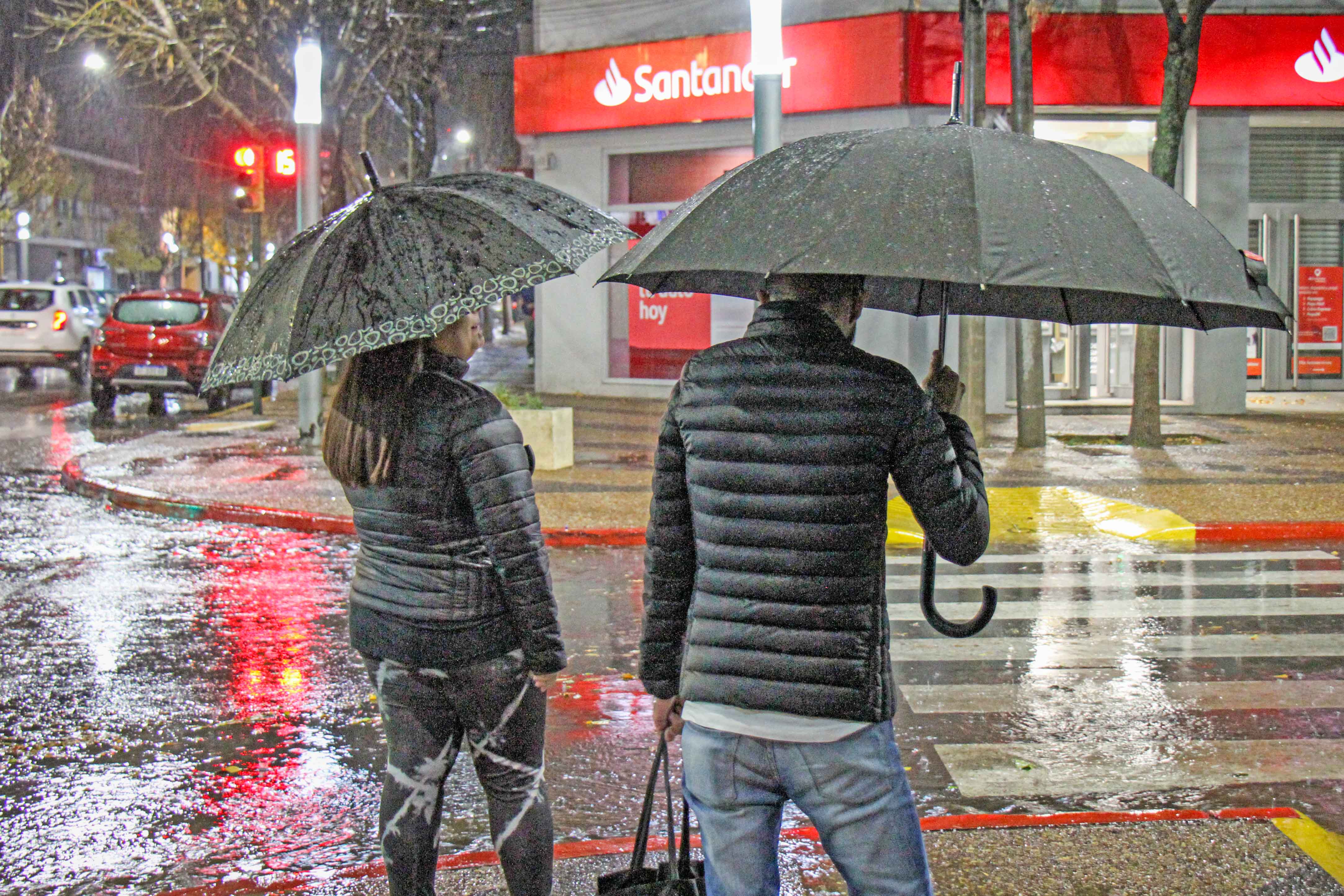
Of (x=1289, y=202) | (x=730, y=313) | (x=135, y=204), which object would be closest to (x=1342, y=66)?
(x=1289, y=202)

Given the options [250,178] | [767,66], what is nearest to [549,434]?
[767,66]

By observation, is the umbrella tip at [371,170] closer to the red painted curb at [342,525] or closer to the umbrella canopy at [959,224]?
the umbrella canopy at [959,224]

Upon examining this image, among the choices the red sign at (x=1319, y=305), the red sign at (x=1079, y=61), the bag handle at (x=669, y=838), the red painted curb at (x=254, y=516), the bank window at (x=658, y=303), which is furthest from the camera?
the bank window at (x=658, y=303)

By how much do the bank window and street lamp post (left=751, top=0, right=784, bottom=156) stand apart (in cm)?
1171

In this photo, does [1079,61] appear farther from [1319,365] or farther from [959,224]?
[959,224]

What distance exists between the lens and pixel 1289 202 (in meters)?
21.7

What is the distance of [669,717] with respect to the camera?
3.03 meters

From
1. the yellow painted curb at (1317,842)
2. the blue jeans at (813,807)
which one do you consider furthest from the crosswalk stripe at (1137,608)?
the blue jeans at (813,807)

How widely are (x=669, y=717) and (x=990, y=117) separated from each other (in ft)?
48.7

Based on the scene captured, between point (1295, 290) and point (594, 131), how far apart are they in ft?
37.7

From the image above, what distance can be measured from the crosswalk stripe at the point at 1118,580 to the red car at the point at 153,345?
14.7 m

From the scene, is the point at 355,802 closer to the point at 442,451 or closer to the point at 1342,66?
the point at 442,451

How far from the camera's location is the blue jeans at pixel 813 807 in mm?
2648

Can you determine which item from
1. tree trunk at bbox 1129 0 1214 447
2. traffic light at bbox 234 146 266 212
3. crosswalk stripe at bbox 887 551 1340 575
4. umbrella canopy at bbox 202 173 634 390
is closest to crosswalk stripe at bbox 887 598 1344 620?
crosswalk stripe at bbox 887 551 1340 575
